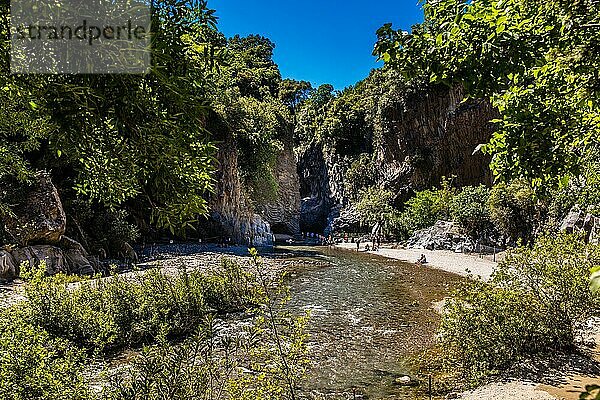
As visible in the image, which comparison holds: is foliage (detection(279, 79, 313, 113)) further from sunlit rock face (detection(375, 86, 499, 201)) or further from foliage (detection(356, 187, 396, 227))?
foliage (detection(356, 187, 396, 227))

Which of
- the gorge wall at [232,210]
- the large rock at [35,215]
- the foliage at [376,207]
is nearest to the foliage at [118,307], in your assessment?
the large rock at [35,215]

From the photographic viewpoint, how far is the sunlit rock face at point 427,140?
43156 mm

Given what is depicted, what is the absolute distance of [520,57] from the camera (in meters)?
3.33

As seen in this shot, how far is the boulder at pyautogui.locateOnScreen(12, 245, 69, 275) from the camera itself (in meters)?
13.3

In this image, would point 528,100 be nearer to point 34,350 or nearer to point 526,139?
point 526,139

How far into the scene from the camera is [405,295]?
15.7 m

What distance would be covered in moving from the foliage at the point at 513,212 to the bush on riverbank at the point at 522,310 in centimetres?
2471

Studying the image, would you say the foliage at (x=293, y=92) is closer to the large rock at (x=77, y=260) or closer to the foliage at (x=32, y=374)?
the large rock at (x=77, y=260)

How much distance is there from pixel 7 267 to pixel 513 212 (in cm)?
3195

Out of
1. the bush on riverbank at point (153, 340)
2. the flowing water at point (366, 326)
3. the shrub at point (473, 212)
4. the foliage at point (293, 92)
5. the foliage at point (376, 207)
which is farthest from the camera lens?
the foliage at point (293, 92)

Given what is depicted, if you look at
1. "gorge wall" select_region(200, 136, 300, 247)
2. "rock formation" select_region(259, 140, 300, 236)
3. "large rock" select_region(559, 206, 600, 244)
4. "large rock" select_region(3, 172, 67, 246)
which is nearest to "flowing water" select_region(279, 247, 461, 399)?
"large rock" select_region(559, 206, 600, 244)

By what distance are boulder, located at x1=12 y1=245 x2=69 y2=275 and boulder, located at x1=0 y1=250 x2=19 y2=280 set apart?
292mm

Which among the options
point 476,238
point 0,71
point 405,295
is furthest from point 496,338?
point 476,238

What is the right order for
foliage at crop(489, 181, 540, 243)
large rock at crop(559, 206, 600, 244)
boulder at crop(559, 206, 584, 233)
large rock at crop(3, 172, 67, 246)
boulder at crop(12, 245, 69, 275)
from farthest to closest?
foliage at crop(489, 181, 540, 243)
boulder at crop(559, 206, 584, 233)
large rock at crop(559, 206, 600, 244)
large rock at crop(3, 172, 67, 246)
boulder at crop(12, 245, 69, 275)
